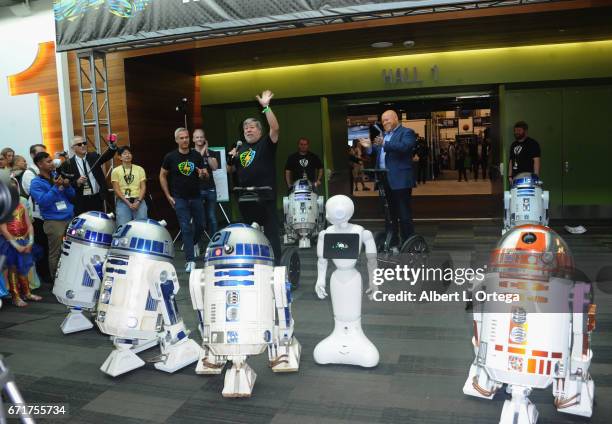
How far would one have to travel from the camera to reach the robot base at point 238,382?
114 inches

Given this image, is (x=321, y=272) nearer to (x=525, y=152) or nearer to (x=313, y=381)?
(x=313, y=381)

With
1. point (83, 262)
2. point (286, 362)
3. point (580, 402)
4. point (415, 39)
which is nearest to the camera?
point (580, 402)

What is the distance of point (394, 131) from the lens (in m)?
5.02

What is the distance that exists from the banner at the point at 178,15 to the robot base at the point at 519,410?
155 inches

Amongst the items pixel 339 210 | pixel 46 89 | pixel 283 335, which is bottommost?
pixel 283 335

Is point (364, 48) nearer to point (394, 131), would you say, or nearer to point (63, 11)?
point (394, 131)

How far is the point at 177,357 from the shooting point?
3357 mm

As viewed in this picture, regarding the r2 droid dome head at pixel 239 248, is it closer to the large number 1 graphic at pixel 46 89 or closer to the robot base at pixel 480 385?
the robot base at pixel 480 385

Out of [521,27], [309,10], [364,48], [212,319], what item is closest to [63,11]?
[309,10]

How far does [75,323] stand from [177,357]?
4.47 ft

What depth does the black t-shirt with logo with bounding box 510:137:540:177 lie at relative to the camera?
22.7ft

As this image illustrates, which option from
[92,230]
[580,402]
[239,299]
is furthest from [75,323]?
[580,402]

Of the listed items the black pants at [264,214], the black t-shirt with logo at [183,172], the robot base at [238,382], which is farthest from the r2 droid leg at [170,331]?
the black t-shirt with logo at [183,172]

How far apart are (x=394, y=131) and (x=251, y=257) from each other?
2.62 m
